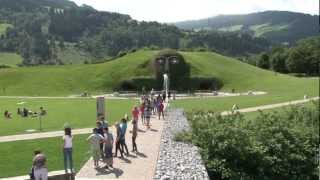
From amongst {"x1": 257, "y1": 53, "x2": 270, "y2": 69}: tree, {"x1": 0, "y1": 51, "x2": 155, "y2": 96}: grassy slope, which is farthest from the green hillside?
{"x1": 257, "y1": 53, "x2": 270, "y2": 69}: tree

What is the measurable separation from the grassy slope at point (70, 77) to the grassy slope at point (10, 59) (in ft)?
284

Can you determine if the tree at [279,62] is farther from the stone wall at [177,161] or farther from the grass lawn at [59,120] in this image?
the stone wall at [177,161]

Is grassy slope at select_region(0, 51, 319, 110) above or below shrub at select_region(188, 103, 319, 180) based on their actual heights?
above

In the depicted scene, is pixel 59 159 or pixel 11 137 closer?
pixel 59 159

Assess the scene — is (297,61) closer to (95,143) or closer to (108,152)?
(108,152)

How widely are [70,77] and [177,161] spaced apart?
7180cm

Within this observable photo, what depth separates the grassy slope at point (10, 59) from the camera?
179488 mm

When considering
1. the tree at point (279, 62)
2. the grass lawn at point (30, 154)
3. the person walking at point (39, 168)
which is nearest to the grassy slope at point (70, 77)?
the tree at point (279, 62)

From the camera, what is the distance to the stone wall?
18.6 metres

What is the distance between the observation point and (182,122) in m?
33.8

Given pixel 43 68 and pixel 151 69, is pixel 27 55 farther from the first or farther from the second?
pixel 151 69

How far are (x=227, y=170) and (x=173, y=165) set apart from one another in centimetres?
483

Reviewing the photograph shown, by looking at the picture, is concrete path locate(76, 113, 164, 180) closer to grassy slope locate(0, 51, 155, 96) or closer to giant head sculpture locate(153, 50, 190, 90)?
grassy slope locate(0, 51, 155, 96)

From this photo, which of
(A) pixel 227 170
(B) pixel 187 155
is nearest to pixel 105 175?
(B) pixel 187 155
